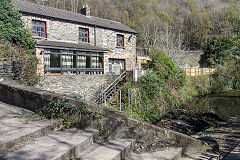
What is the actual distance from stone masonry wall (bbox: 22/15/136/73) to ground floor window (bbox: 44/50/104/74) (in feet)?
2.11

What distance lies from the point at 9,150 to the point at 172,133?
2.62 m

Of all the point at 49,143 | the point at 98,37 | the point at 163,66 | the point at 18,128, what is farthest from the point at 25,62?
the point at 163,66

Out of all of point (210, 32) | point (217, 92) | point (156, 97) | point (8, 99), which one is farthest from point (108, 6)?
point (8, 99)

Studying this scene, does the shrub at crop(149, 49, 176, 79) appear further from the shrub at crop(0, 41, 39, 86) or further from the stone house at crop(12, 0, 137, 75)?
the shrub at crop(0, 41, 39, 86)

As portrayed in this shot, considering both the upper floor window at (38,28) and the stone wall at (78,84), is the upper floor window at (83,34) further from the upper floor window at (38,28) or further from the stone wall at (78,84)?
the stone wall at (78,84)

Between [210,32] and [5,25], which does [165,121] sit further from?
[210,32]

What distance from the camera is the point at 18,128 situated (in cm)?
301

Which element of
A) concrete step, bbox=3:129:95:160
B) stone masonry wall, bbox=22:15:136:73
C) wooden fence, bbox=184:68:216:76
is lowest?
concrete step, bbox=3:129:95:160

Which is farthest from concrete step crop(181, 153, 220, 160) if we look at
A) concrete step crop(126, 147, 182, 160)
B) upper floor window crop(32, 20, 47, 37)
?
upper floor window crop(32, 20, 47, 37)

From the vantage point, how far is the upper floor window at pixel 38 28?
13.8m

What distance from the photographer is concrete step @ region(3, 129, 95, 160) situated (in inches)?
88.1

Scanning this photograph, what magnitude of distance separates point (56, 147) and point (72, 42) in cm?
1425

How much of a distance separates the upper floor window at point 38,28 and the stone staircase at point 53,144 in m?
12.0

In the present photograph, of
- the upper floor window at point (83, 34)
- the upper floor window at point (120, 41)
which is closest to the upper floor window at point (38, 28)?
the upper floor window at point (83, 34)
